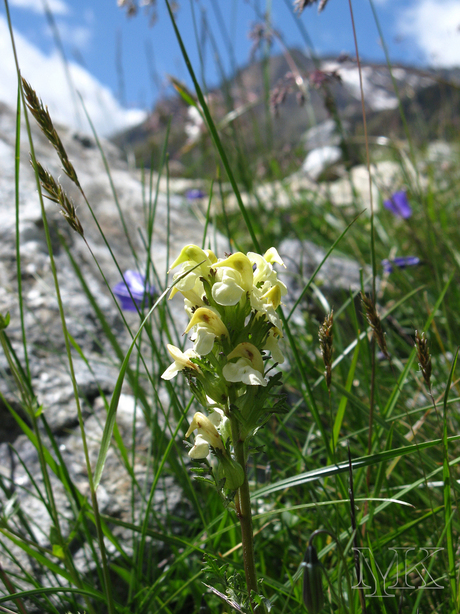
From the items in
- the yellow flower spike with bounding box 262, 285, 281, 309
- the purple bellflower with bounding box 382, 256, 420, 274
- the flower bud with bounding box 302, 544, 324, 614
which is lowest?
the flower bud with bounding box 302, 544, 324, 614

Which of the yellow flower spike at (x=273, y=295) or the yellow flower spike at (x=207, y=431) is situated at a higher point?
the yellow flower spike at (x=273, y=295)

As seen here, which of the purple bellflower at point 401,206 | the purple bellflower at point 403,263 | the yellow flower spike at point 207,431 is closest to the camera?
the yellow flower spike at point 207,431

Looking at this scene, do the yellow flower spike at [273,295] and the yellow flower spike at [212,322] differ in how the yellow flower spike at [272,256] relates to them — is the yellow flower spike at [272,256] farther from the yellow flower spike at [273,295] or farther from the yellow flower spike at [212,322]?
the yellow flower spike at [212,322]

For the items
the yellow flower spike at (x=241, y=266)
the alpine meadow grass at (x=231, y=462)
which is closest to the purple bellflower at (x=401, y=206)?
the alpine meadow grass at (x=231, y=462)

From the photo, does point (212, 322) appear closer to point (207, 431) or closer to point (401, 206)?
point (207, 431)

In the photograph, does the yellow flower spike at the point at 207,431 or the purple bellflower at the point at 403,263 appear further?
the purple bellflower at the point at 403,263

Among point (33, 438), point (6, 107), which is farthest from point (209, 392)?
point (6, 107)

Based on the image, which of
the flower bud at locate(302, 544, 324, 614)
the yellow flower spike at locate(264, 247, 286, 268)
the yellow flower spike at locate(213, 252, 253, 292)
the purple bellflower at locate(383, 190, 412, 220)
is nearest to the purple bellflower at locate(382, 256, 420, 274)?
the purple bellflower at locate(383, 190, 412, 220)

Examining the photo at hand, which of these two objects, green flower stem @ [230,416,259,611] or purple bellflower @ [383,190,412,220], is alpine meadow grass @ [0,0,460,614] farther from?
purple bellflower @ [383,190,412,220]

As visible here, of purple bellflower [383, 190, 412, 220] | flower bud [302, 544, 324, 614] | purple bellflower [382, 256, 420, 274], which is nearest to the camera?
flower bud [302, 544, 324, 614]
